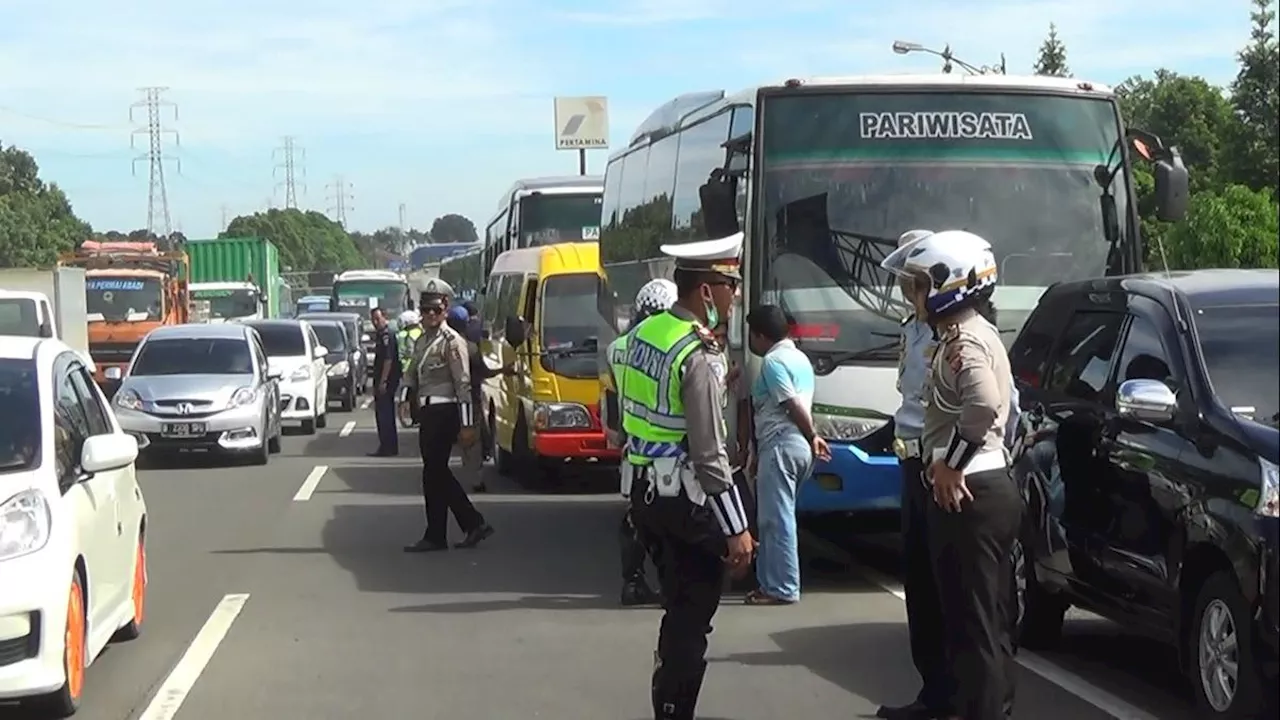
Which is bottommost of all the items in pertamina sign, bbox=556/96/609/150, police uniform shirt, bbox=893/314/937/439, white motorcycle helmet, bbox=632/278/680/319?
police uniform shirt, bbox=893/314/937/439

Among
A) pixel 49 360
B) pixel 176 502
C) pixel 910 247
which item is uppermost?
pixel 910 247

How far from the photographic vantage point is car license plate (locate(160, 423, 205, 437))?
2167 cm

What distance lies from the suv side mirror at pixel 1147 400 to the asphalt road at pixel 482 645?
142cm

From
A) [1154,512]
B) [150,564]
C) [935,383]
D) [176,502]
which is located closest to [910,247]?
[935,383]

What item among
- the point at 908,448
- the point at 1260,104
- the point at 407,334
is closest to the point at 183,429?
the point at 407,334

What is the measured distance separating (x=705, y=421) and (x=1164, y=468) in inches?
84.6

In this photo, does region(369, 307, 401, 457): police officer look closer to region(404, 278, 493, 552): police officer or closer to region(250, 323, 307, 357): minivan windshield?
region(250, 323, 307, 357): minivan windshield

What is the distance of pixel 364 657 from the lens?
9.63 meters

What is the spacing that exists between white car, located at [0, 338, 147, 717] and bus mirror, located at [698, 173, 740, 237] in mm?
3853

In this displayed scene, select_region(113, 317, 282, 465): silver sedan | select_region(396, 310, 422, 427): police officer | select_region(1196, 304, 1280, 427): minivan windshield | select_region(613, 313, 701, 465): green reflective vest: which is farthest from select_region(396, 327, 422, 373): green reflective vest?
select_region(613, 313, 701, 465): green reflective vest

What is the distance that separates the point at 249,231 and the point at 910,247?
440 ft

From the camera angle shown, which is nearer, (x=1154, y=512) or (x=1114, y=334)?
(x=1154, y=512)

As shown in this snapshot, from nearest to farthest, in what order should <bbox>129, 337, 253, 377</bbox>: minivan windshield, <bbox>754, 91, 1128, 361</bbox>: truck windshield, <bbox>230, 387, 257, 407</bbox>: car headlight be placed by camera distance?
<bbox>754, 91, 1128, 361</bbox>: truck windshield
<bbox>230, 387, 257, 407</bbox>: car headlight
<bbox>129, 337, 253, 377</bbox>: minivan windshield

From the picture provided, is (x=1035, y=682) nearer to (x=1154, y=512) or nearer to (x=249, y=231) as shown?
(x=1154, y=512)
